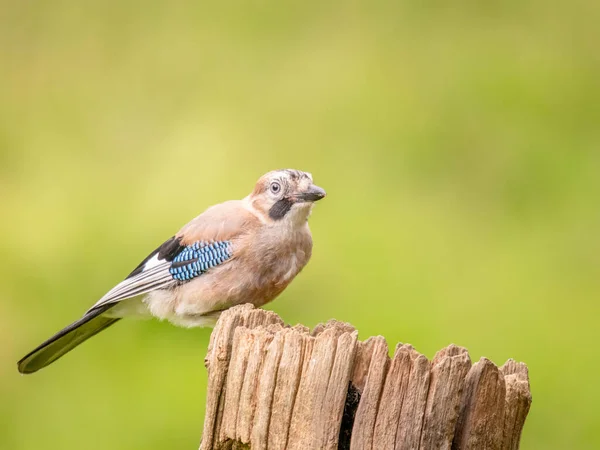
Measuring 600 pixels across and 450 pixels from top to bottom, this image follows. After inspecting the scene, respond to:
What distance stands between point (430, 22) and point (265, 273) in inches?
164

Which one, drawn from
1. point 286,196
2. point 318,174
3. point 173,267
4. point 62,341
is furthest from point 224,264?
point 318,174

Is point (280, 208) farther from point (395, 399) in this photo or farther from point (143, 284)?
point (395, 399)

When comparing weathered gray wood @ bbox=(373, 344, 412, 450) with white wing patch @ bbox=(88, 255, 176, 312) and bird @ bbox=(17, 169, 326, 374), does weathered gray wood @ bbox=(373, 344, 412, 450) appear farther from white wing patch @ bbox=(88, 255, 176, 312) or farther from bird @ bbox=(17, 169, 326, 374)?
white wing patch @ bbox=(88, 255, 176, 312)

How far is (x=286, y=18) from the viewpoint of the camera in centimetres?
764

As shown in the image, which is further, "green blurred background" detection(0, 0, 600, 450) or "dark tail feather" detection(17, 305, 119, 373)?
"green blurred background" detection(0, 0, 600, 450)

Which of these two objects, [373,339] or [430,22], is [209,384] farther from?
[430,22]

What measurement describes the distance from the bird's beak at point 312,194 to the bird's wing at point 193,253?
0.71 ft

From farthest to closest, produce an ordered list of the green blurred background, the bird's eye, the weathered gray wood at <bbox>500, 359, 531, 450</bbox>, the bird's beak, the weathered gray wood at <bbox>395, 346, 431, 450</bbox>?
the green blurred background → the bird's eye → the bird's beak → the weathered gray wood at <bbox>500, 359, 531, 450</bbox> → the weathered gray wood at <bbox>395, 346, 431, 450</bbox>

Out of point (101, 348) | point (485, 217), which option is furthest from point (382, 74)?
point (101, 348)

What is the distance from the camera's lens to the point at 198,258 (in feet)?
13.6

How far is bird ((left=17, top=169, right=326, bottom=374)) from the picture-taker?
4.04 metres

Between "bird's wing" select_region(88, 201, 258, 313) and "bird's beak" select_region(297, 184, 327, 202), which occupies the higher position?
"bird's beak" select_region(297, 184, 327, 202)

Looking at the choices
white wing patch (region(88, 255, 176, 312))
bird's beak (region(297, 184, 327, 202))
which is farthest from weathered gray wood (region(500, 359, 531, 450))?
white wing patch (region(88, 255, 176, 312))

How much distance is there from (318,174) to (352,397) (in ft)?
13.9
